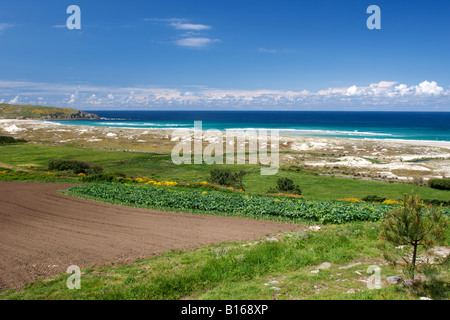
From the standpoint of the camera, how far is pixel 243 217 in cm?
1864

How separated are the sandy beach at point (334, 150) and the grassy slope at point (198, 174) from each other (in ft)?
32.8

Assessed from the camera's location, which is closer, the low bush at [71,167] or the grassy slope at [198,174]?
the grassy slope at [198,174]

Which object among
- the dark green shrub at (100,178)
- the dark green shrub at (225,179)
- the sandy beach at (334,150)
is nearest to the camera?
the dark green shrub at (100,178)

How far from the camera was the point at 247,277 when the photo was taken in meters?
9.21

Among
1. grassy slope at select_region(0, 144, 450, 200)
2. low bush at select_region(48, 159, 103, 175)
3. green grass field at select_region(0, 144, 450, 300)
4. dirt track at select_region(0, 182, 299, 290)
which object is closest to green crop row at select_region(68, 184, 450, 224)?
dirt track at select_region(0, 182, 299, 290)

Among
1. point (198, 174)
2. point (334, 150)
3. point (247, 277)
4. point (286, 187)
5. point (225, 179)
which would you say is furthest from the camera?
point (334, 150)

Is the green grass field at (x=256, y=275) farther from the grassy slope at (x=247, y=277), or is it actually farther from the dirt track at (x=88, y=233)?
the dirt track at (x=88, y=233)

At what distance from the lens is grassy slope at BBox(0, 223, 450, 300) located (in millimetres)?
7785

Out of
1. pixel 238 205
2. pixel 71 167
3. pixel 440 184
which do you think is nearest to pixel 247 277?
pixel 238 205

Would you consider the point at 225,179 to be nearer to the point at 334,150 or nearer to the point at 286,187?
the point at 286,187

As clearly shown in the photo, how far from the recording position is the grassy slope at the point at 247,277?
7.79 m

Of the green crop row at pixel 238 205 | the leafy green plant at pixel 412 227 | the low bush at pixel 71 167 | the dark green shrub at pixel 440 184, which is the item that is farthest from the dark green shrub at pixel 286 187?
the leafy green plant at pixel 412 227

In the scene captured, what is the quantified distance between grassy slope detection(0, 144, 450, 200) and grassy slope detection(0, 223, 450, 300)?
1850 centimetres

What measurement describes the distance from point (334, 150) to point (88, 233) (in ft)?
234
